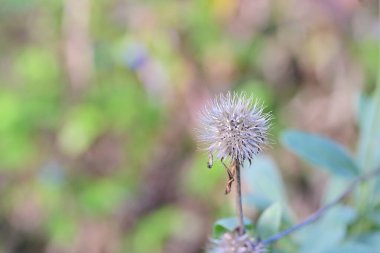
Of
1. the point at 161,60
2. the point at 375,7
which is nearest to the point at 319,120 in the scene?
the point at 375,7

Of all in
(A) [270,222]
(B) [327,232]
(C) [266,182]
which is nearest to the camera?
(A) [270,222]

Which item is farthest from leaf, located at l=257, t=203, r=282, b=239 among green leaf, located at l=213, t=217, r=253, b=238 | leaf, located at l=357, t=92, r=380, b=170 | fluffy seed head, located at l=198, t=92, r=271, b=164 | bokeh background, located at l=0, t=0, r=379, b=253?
bokeh background, located at l=0, t=0, r=379, b=253

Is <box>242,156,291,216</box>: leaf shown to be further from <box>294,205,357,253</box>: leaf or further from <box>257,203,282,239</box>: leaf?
Result: <box>257,203,282,239</box>: leaf

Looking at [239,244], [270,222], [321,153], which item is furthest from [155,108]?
[239,244]

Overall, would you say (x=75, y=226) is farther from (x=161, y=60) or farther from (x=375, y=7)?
(x=375, y=7)

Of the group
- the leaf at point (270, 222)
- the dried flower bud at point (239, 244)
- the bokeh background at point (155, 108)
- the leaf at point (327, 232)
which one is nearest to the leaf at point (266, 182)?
the leaf at point (327, 232)

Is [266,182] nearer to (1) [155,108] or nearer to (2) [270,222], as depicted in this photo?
(2) [270,222]

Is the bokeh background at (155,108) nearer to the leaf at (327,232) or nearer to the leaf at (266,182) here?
the leaf at (266,182)
